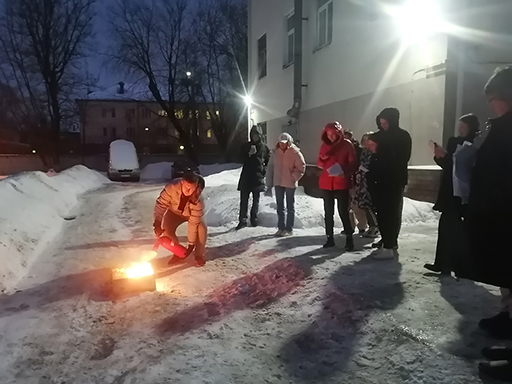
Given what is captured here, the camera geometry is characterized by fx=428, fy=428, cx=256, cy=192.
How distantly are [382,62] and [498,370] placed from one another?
27.2 ft

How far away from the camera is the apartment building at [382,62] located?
25.6 ft

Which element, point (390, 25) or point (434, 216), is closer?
point (434, 216)

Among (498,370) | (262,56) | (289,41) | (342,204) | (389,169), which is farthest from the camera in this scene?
(262,56)

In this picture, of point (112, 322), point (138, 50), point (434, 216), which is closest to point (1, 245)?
point (112, 322)

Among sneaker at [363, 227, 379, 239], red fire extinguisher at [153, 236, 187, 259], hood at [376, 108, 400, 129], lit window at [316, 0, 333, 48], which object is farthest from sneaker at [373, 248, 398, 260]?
lit window at [316, 0, 333, 48]

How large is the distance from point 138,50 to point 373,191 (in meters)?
32.8

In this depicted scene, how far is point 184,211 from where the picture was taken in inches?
231

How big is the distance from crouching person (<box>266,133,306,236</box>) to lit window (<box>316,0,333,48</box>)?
631 cm

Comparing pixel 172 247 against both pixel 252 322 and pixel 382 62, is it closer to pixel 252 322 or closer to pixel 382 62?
pixel 252 322

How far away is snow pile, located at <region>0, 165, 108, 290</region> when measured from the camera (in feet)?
18.8

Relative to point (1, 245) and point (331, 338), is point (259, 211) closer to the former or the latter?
point (1, 245)

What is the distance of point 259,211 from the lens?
8.70 m

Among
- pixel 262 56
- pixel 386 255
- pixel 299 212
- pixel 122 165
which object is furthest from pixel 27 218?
pixel 122 165

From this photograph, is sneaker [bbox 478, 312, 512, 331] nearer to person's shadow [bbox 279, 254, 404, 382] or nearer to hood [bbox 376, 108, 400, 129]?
person's shadow [bbox 279, 254, 404, 382]
